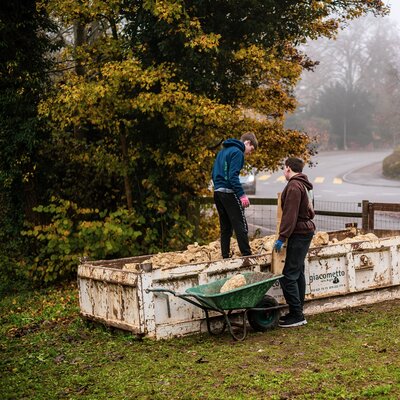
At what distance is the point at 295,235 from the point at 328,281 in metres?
1.17

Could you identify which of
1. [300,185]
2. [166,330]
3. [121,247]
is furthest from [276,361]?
[121,247]

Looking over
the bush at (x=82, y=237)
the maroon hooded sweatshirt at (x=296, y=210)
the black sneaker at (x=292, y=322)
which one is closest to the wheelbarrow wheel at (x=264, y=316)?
the black sneaker at (x=292, y=322)

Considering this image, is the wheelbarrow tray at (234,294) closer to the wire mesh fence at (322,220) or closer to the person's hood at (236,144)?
the person's hood at (236,144)

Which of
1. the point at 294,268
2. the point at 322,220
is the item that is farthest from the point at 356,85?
the point at 294,268

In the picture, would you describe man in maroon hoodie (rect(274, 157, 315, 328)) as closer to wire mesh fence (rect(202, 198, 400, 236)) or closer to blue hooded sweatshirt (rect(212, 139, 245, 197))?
blue hooded sweatshirt (rect(212, 139, 245, 197))

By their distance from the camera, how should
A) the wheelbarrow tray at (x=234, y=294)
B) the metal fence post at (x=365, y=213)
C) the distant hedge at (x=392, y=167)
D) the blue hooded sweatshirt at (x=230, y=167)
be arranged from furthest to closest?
the distant hedge at (x=392, y=167)
the metal fence post at (x=365, y=213)
the blue hooded sweatshirt at (x=230, y=167)
the wheelbarrow tray at (x=234, y=294)

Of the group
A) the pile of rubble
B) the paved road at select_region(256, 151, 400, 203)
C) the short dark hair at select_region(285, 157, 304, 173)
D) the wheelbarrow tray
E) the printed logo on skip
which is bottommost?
the paved road at select_region(256, 151, 400, 203)

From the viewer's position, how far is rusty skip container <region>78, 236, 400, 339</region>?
831cm

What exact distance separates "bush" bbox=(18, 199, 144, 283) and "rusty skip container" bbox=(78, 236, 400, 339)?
3261mm

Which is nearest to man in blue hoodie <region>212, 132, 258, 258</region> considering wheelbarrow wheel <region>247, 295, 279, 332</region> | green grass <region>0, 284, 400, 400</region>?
wheelbarrow wheel <region>247, 295, 279, 332</region>

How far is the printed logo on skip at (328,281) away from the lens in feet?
30.7

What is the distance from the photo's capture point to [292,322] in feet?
28.7

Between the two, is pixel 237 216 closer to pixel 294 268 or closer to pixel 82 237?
pixel 294 268

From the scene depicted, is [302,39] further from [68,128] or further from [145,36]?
[68,128]
